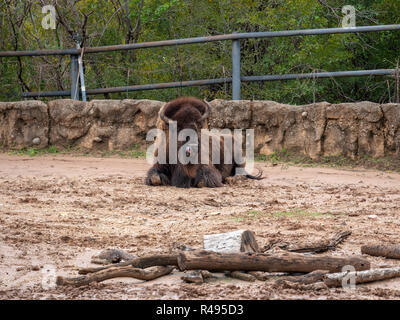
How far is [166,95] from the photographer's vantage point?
1431cm

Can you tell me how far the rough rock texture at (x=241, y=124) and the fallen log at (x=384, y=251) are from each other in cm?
675

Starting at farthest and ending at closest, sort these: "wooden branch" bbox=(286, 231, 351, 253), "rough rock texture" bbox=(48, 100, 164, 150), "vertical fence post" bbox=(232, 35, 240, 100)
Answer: "vertical fence post" bbox=(232, 35, 240, 100)
"rough rock texture" bbox=(48, 100, 164, 150)
"wooden branch" bbox=(286, 231, 351, 253)

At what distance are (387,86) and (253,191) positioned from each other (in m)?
5.80

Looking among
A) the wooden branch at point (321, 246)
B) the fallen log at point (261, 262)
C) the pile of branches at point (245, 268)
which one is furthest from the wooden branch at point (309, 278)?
the wooden branch at point (321, 246)

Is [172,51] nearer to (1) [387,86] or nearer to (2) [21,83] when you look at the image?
(2) [21,83]

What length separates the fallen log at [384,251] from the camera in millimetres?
4895

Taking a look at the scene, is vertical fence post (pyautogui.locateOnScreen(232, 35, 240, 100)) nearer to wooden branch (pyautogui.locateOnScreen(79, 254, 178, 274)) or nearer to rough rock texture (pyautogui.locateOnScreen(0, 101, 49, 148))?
rough rock texture (pyautogui.locateOnScreen(0, 101, 49, 148))

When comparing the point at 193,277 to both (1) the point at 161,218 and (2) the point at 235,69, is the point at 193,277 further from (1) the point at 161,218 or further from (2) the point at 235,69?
(2) the point at 235,69

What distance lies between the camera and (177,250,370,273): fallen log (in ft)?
13.9

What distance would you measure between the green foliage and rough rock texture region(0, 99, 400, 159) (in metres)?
1.42

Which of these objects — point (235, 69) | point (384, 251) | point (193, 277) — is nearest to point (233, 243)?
point (193, 277)

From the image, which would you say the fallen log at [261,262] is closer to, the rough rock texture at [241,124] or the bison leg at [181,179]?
the bison leg at [181,179]

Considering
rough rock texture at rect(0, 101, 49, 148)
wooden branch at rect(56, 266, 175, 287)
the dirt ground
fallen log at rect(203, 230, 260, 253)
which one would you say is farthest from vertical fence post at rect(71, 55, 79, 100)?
wooden branch at rect(56, 266, 175, 287)

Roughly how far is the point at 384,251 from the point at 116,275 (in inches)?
83.3
